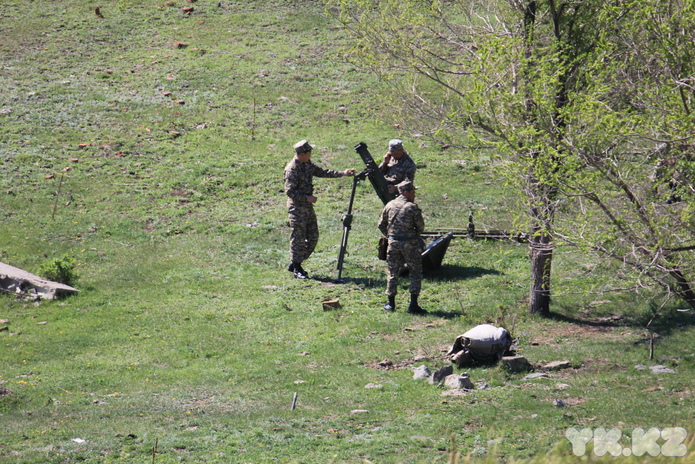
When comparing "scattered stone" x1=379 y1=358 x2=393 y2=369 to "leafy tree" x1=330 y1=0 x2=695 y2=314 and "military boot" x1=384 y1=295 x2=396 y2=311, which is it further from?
"leafy tree" x1=330 y1=0 x2=695 y2=314

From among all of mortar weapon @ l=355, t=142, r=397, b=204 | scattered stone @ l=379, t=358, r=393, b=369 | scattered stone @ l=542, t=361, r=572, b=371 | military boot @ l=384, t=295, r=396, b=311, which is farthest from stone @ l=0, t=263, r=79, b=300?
scattered stone @ l=542, t=361, r=572, b=371

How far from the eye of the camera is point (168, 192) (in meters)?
19.7

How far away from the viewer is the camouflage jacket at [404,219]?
12523mm

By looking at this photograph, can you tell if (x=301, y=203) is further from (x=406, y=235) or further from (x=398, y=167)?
(x=406, y=235)

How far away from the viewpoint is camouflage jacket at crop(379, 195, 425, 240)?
12523 millimetres

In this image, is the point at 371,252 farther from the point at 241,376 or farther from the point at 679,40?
the point at 679,40

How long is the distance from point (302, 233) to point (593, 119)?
693 cm

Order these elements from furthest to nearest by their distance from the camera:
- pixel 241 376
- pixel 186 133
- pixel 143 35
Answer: pixel 143 35
pixel 186 133
pixel 241 376

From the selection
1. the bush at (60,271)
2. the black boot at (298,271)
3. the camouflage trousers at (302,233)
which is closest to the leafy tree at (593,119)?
the camouflage trousers at (302,233)

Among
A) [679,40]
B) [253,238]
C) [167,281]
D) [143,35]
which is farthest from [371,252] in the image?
[143,35]

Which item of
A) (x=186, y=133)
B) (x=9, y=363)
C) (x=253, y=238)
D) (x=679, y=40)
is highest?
(x=679, y=40)

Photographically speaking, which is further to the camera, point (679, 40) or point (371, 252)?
point (371, 252)

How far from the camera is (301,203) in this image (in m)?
14.9

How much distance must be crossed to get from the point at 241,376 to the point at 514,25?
22.1ft
